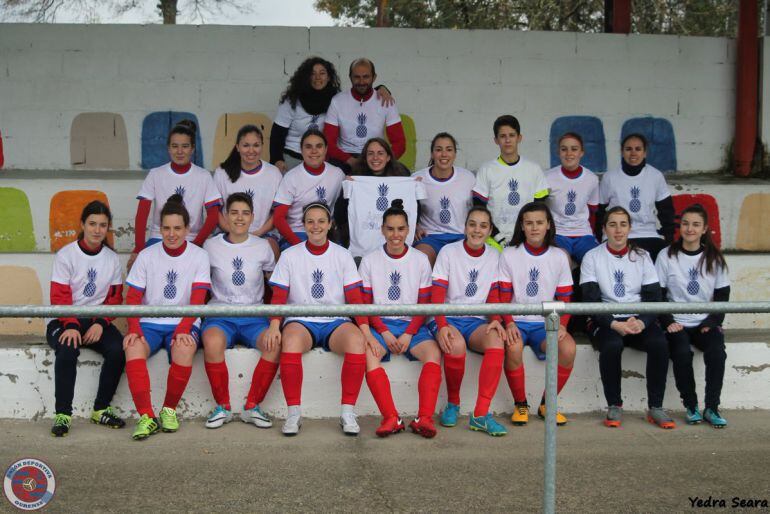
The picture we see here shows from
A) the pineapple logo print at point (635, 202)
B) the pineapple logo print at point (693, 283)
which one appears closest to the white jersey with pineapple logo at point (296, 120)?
the pineapple logo print at point (635, 202)

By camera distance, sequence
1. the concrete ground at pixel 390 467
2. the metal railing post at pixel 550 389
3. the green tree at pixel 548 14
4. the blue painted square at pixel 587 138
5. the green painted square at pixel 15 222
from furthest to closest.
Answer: the green tree at pixel 548 14
the blue painted square at pixel 587 138
the green painted square at pixel 15 222
the concrete ground at pixel 390 467
the metal railing post at pixel 550 389

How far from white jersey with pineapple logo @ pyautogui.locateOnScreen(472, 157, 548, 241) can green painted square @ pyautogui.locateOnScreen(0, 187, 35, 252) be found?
3142 mm

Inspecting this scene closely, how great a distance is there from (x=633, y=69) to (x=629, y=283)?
11.4ft

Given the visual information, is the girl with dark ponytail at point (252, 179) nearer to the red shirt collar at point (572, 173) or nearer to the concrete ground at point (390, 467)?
the concrete ground at point (390, 467)

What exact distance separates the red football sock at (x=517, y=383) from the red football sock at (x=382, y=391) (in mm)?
647

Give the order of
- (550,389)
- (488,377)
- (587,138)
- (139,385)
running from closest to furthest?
(550,389)
(139,385)
(488,377)
(587,138)

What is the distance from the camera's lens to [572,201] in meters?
5.92

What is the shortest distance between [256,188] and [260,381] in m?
1.55

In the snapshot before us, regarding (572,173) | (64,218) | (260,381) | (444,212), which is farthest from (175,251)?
(572,173)

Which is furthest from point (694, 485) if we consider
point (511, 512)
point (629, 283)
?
point (629, 283)

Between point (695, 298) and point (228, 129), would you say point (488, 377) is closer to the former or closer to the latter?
point (695, 298)

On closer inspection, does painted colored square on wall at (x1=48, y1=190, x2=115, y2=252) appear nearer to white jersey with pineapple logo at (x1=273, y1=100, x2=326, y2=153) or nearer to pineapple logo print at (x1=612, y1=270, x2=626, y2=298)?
white jersey with pineapple logo at (x1=273, y1=100, x2=326, y2=153)

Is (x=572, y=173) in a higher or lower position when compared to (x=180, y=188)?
higher

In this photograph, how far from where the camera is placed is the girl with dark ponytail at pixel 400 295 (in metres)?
4.80
